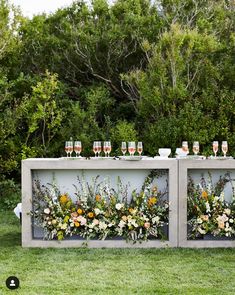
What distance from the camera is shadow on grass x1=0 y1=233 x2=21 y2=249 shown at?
6424mm

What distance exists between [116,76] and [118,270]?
607 cm

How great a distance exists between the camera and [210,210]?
616 centimetres

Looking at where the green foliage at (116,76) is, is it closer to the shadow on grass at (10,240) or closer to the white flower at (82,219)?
the shadow on grass at (10,240)

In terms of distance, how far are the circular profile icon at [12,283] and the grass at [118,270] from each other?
0.04 metres

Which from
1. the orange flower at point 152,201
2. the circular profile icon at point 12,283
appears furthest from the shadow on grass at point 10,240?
the circular profile icon at point 12,283

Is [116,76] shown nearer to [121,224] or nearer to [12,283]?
[121,224]

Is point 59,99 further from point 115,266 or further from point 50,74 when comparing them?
point 115,266

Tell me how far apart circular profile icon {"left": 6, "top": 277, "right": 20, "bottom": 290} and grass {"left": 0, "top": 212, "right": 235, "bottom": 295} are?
4 cm

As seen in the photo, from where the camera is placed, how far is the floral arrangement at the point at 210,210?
6.13 m

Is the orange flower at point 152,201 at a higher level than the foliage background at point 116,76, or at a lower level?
lower

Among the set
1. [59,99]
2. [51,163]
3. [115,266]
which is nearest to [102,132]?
[59,99]

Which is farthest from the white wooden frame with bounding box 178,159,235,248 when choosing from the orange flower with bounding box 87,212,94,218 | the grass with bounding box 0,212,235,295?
the orange flower with bounding box 87,212,94,218

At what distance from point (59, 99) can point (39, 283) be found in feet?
19.6

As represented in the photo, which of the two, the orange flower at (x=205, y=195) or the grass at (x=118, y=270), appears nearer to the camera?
the grass at (x=118, y=270)
